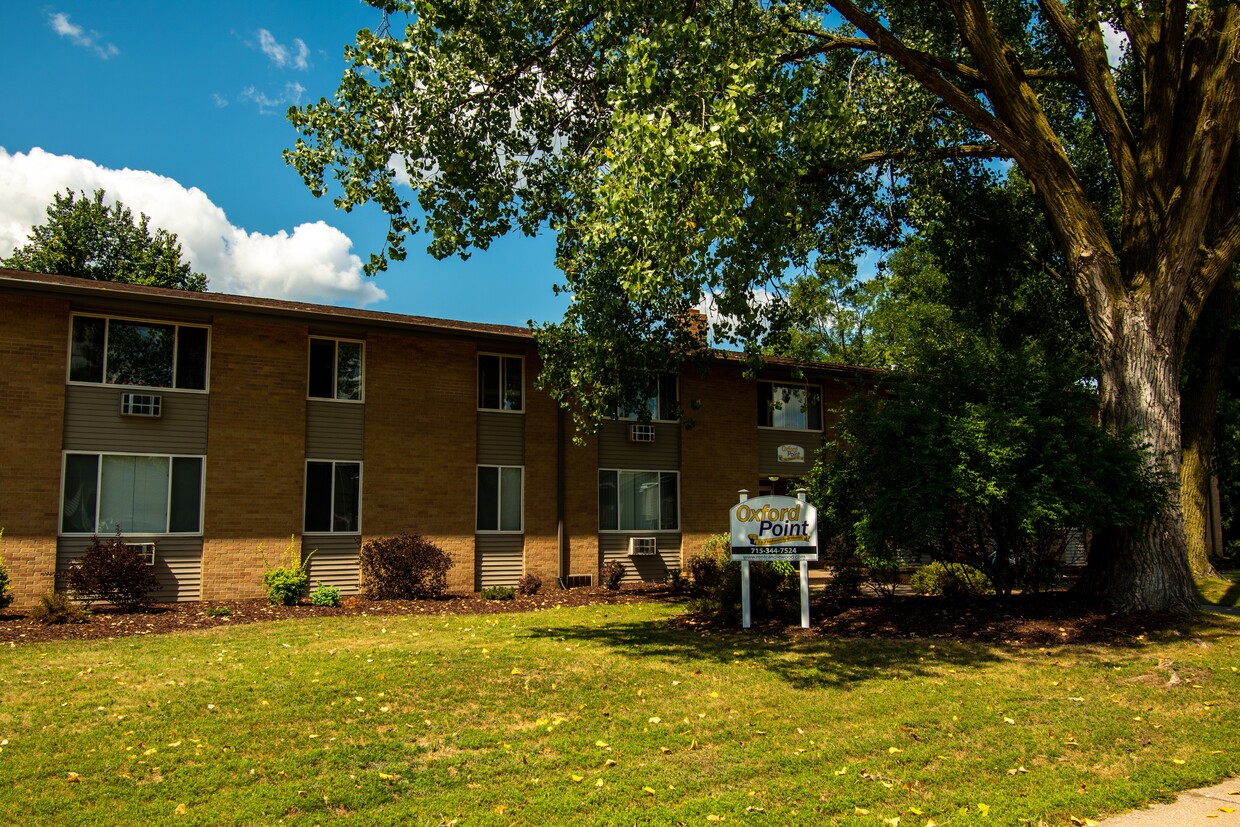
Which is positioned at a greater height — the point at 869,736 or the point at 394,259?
the point at 394,259

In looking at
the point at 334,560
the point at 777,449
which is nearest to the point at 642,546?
the point at 777,449

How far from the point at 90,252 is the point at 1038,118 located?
30.1 metres

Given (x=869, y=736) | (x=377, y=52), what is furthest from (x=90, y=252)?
(x=869, y=736)

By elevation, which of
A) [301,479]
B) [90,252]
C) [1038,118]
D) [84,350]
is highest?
[90,252]

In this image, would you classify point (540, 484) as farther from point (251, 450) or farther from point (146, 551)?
point (146, 551)

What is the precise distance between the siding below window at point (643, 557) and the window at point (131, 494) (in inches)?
330

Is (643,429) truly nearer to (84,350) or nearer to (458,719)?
(84,350)

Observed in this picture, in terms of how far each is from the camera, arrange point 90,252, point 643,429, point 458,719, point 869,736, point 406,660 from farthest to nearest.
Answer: point 90,252 → point 643,429 → point 406,660 → point 458,719 → point 869,736

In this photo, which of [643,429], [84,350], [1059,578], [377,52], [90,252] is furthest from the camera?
[90,252]

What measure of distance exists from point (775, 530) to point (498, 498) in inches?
317

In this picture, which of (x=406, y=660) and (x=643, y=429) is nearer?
(x=406, y=660)

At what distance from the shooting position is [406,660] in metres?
10.1

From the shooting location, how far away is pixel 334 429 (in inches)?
711

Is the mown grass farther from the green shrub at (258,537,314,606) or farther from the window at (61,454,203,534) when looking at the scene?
the window at (61,454,203,534)
